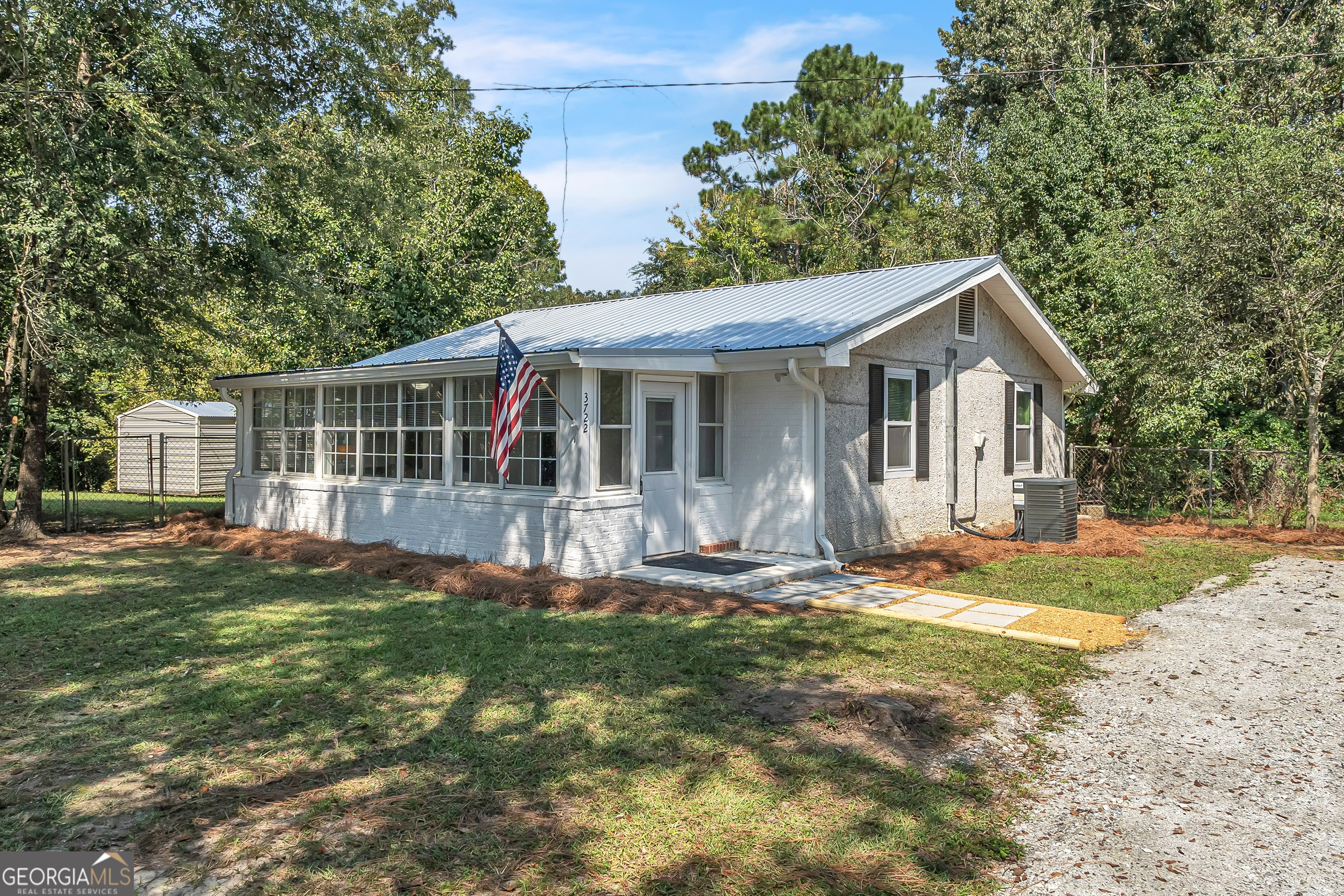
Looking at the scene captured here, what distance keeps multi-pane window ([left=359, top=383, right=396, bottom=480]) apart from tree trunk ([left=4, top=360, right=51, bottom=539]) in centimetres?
533

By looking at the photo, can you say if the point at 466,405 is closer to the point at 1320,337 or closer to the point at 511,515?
the point at 511,515

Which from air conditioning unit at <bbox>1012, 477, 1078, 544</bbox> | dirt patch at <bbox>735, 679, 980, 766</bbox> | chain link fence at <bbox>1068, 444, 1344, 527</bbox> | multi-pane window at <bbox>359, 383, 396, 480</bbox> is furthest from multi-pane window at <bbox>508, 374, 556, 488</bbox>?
chain link fence at <bbox>1068, 444, 1344, 527</bbox>

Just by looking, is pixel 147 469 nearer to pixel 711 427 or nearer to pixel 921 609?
pixel 711 427

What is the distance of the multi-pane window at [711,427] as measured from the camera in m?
11.5

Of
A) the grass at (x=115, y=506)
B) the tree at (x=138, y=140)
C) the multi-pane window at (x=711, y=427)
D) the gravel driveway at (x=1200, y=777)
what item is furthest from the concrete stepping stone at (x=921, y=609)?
the grass at (x=115, y=506)

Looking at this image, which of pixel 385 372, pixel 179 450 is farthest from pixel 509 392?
pixel 179 450

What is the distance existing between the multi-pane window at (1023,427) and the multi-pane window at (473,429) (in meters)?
9.59

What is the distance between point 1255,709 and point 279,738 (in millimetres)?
6153

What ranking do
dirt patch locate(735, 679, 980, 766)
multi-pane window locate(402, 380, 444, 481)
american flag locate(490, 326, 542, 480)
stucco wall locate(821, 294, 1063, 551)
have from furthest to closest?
multi-pane window locate(402, 380, 444, 481) < stucco wall locate(821, 294, 1063, 551) < american flag locate(490, 326, 542, 480) < dirt patch locate(735, 679, 980, 766)

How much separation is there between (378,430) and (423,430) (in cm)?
120

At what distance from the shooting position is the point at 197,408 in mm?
25984

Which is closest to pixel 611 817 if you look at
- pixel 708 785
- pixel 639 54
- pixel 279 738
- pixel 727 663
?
pixel 708 785

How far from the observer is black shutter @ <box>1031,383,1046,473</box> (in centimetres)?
1656

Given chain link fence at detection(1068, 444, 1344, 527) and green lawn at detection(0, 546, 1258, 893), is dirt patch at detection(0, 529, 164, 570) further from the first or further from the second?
chain link fence at detection(1068, 444, 1344, 527)
